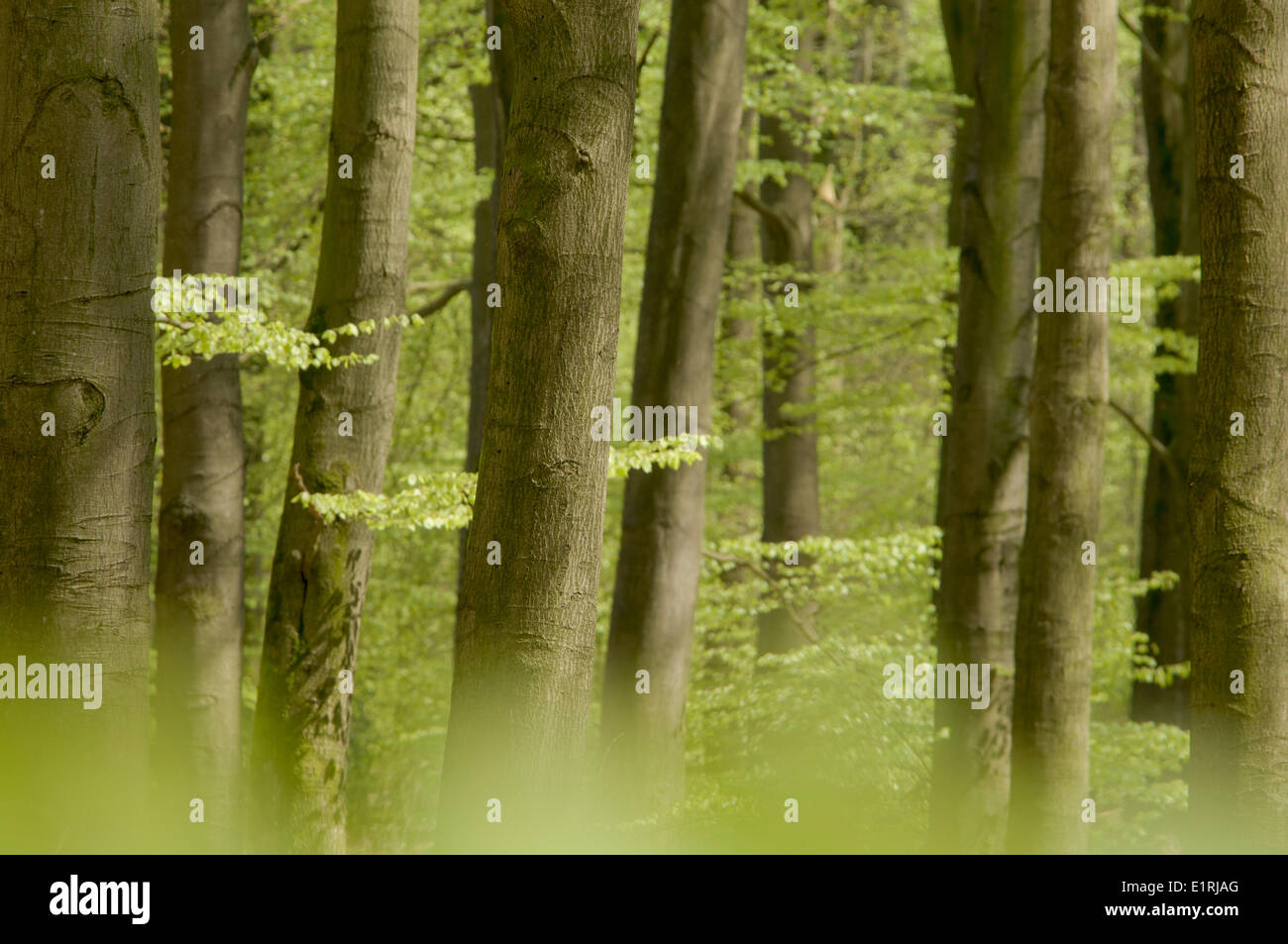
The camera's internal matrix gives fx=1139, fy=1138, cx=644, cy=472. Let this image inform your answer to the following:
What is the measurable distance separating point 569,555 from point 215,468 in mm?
5154

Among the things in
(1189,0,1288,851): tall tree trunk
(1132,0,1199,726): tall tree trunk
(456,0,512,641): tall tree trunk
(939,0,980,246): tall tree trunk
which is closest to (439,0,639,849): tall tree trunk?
(1189,0,1288,851): tall tree trunk

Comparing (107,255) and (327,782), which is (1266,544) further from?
(327,782)

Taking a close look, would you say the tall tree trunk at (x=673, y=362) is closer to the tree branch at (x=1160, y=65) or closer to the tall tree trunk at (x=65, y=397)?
the tall tree trunk at (x=65, y=397)

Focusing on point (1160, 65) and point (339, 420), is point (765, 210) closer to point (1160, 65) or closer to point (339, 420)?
point (1160, 65)

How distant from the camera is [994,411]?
773cm

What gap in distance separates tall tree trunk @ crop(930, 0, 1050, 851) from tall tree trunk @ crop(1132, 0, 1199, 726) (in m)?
4.71

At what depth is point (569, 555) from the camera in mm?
3316

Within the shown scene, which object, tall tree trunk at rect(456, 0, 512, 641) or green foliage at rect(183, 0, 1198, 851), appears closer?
green foliage at rect(183, 0, 1198, 851)

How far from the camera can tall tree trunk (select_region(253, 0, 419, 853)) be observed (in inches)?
243

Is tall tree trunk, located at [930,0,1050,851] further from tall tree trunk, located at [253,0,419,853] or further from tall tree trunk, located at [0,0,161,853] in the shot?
tall tree trunk, located at [0,0,161,853]

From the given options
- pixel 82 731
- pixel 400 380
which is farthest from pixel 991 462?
pixel 400 380

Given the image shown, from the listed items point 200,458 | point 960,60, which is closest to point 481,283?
point 200,458

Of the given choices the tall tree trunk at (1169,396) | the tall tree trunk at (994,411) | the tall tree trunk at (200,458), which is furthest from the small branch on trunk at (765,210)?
the tall tree trunk at (200,458)

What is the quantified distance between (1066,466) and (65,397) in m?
5.16
